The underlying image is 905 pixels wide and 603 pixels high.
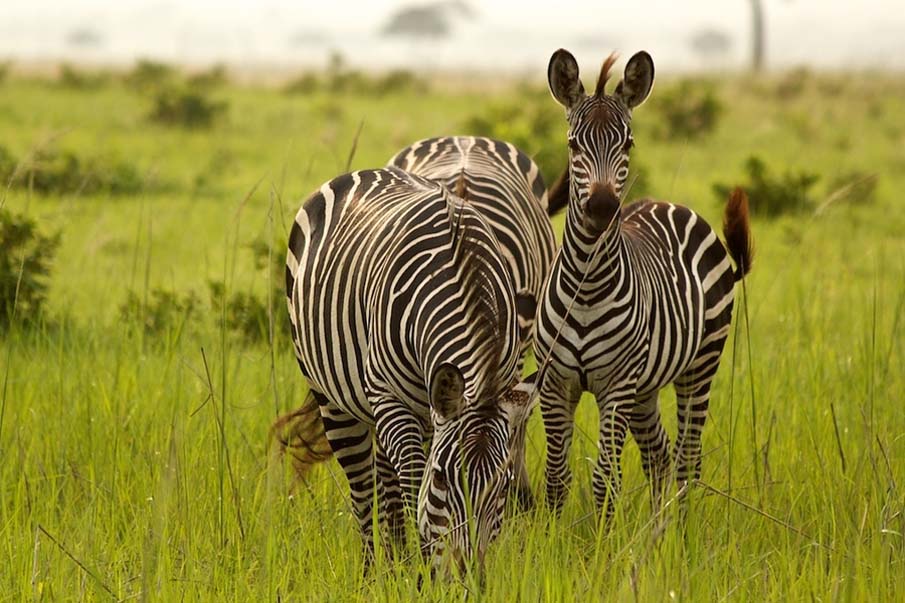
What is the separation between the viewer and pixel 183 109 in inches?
800

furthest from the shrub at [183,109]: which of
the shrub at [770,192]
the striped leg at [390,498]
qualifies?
the striped leg at [390,498]

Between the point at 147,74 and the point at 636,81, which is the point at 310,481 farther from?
the point at 147,74

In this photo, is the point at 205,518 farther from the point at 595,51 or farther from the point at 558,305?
the point at 595,51

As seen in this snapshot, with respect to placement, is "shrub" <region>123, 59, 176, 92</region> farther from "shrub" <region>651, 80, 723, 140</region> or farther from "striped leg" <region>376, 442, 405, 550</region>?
"striped leg" <region>376, 442, 405, 550</region>

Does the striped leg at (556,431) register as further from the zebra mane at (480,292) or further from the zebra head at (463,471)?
the zebra head at (463,471)

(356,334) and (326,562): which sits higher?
(356,334)

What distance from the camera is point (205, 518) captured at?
179 inches

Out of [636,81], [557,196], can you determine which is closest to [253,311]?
[557,196]

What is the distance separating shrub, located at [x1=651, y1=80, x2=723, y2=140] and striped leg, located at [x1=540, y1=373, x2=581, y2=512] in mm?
16415

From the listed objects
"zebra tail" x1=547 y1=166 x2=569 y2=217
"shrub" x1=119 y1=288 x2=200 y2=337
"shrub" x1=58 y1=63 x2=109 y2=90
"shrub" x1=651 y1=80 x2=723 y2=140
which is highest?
"shrub" x1=58 y1=63 x2=109 y2=90

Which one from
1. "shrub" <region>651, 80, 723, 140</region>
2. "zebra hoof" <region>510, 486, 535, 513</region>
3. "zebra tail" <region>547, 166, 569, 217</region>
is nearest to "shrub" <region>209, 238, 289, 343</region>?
"zebra tail" <region>547, 166, 569, 217</region>

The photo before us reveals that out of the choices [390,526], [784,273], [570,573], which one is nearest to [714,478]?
[570,573]

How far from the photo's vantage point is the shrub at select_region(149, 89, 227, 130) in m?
20.3

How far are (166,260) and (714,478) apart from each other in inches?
273
